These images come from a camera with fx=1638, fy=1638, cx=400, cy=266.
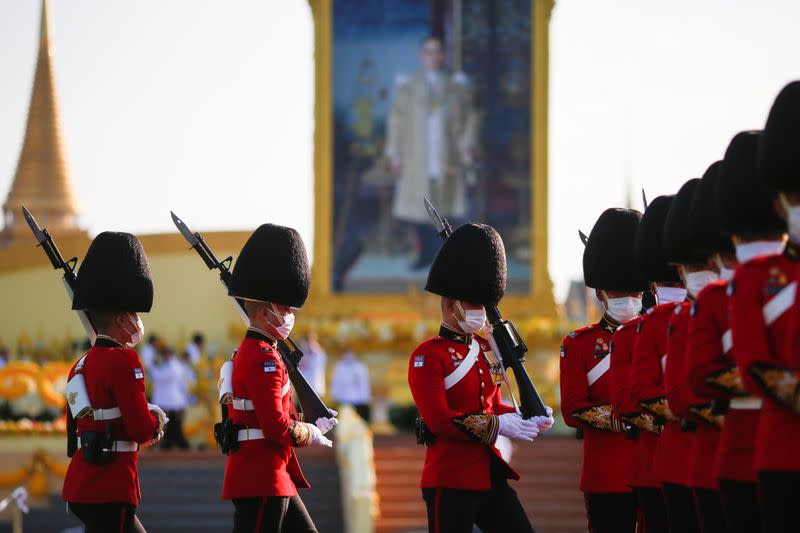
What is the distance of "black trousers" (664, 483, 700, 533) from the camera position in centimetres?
630

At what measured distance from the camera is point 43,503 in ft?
59.3

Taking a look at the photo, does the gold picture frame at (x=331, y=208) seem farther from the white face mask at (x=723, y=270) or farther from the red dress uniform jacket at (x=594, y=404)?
the white face mask at (x=723, y=270)

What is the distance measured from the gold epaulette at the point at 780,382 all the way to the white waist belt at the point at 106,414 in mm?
3162

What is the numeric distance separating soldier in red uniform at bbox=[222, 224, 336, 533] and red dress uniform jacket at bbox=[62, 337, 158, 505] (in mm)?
400

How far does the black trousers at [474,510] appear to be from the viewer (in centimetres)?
688

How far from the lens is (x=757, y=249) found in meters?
5.37

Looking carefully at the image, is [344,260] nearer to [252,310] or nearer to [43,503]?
[43,503]

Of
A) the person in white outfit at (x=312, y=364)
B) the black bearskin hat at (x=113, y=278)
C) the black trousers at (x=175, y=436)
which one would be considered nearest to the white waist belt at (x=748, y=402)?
the black bearskin hat at (x=113, y=278)

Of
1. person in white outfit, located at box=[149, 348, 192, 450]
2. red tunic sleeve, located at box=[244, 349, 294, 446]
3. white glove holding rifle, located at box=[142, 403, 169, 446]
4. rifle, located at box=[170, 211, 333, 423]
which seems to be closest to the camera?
red tunic sleeve, located at box=[244, 349, 294, 446]

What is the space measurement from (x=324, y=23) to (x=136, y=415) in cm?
2139

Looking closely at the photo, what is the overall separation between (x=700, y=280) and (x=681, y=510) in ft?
2.94

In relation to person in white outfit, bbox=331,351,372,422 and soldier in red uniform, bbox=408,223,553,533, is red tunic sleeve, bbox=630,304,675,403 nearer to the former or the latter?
soldier in red uniform, bbox=408,223,553,533

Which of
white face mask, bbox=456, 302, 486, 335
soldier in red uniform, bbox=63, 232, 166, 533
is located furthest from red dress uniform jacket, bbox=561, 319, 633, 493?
soldier in red uniform, bbox=63, 232, 166, 533

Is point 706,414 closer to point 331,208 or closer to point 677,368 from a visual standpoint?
point 677,368
